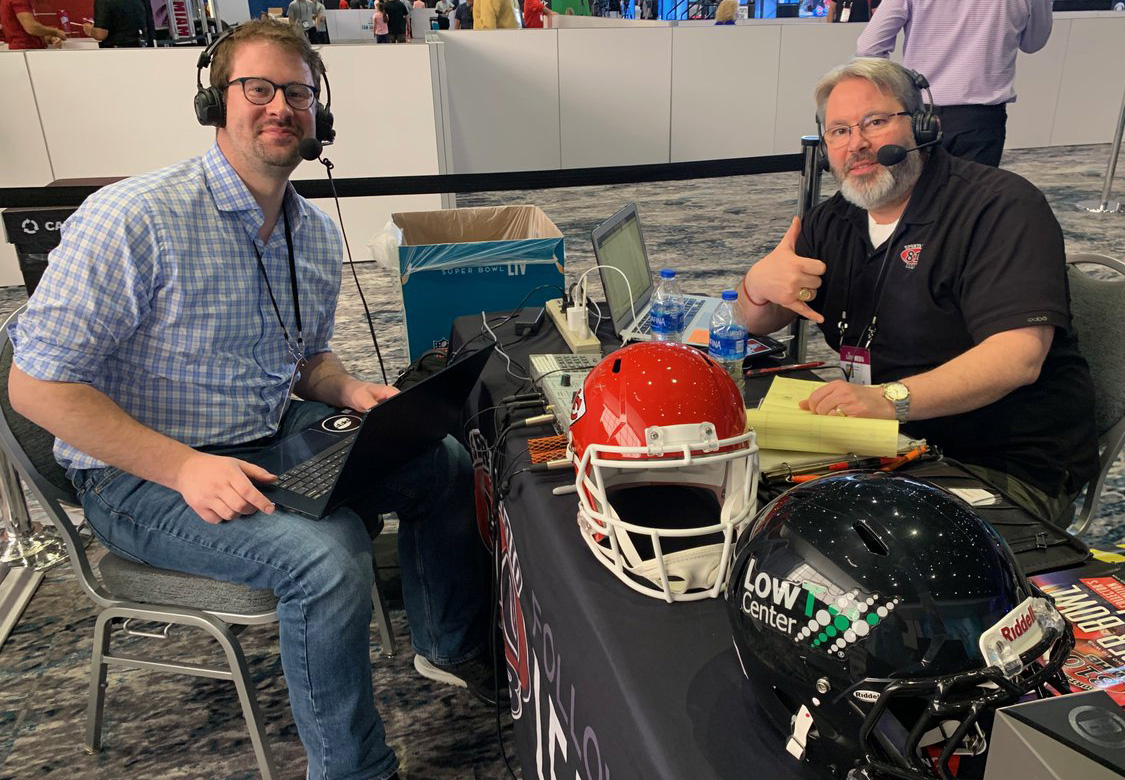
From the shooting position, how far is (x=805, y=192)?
2615mm

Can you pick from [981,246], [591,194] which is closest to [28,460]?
[981,246]

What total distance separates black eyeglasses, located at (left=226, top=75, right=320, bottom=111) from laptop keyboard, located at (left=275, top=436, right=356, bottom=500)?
721 millimetres

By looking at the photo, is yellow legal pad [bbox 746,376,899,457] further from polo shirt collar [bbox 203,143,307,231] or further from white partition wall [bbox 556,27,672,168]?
white partition wall [bbox 556,27,672,168]

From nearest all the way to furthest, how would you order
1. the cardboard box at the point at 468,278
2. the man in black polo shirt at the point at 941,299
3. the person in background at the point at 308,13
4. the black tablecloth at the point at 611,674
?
1. the black tablecloth at the point at 611,674
2. the man in black polo shirt at the point at 941,299
3. the cardboard box at the point at 468,278
4. the person in background at the point at 308,13

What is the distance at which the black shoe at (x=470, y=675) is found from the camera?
189 centimetres

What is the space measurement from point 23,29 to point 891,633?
6266 millimetres

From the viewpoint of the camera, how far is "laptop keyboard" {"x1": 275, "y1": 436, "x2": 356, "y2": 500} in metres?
1.59

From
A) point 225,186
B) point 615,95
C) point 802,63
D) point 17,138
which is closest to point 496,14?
point 615,95

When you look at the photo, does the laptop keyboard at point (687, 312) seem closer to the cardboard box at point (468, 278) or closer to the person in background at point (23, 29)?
the cardboard box at point (468, 278)

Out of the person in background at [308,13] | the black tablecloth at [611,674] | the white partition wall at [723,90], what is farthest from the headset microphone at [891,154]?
the white partition wall at [723,90]

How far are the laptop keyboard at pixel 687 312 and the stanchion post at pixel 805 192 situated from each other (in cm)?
28

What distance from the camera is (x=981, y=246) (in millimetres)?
1682

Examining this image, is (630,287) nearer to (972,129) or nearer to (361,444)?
(361,444)

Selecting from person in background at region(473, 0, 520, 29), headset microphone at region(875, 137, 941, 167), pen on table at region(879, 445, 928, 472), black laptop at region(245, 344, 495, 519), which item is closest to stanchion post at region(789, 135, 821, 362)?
headset microphone at region(875, 137, 941, 167)
